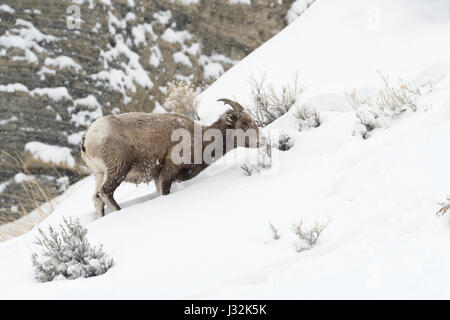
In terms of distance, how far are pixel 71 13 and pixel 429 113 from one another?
352 inches

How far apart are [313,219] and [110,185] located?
2.70 m

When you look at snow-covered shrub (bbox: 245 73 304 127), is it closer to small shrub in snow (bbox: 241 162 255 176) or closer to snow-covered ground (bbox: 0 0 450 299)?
snow-covered ground (bbox: 0 0 450 299)

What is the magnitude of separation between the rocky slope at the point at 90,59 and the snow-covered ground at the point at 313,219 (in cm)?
342

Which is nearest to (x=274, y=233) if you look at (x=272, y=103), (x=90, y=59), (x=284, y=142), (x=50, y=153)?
(x=284, y=142)

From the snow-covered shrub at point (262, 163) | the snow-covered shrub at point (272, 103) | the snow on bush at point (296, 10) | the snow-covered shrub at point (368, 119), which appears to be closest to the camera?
the snow-covered shrub at point (368, 119)

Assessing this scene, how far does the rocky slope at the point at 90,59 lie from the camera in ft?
31.1

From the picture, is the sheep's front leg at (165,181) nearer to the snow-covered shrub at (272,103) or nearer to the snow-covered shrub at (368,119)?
the snow-covered shrub at (272,103)

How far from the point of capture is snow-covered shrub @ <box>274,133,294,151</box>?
548cm

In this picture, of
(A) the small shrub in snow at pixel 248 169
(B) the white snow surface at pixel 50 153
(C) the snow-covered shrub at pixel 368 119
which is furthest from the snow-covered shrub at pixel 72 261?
(B) the white snow surface at pixel 50 153

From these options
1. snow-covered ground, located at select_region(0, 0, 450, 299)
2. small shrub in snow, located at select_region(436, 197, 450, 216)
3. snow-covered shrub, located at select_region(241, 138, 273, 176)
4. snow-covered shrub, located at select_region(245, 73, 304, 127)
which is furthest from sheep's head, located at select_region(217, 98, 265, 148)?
small shrub in snow, located at select_region(436, 197, 450, 216)

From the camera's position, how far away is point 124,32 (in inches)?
443

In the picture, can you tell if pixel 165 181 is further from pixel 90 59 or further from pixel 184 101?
pixel 90 59

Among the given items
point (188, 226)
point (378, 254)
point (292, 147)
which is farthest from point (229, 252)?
point (292, 147)
